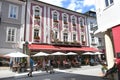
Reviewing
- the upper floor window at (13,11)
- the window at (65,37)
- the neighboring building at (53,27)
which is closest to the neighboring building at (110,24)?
the neighboring building at (53,27)

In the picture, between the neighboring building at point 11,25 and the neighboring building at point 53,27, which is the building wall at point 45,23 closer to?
the neighboring building at point 53,27

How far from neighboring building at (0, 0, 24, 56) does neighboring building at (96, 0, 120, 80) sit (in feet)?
44.5

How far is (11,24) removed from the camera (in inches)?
800

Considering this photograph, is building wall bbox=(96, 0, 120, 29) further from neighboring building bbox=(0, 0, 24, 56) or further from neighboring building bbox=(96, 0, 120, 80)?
neighboring building bbox=(0, 0, 24, 56)

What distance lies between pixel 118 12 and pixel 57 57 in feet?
54.0

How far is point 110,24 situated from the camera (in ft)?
31.0

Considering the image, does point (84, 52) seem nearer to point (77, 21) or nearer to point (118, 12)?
point (77, 21)

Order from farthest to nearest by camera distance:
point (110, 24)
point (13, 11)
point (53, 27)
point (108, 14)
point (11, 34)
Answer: point (53, 27) → point (13, 11) → point (11, 34) → point (108, 14) → point (110, 24)

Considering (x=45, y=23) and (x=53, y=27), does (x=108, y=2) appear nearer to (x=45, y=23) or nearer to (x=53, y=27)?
(x=45, y=23)

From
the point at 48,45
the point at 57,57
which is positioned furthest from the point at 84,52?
the point at 48,45

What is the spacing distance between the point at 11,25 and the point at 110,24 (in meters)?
15.3

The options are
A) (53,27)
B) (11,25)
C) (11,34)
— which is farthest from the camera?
(53,27)

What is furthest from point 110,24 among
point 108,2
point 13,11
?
point 13,11

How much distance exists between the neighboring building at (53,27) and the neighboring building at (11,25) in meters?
1.18
